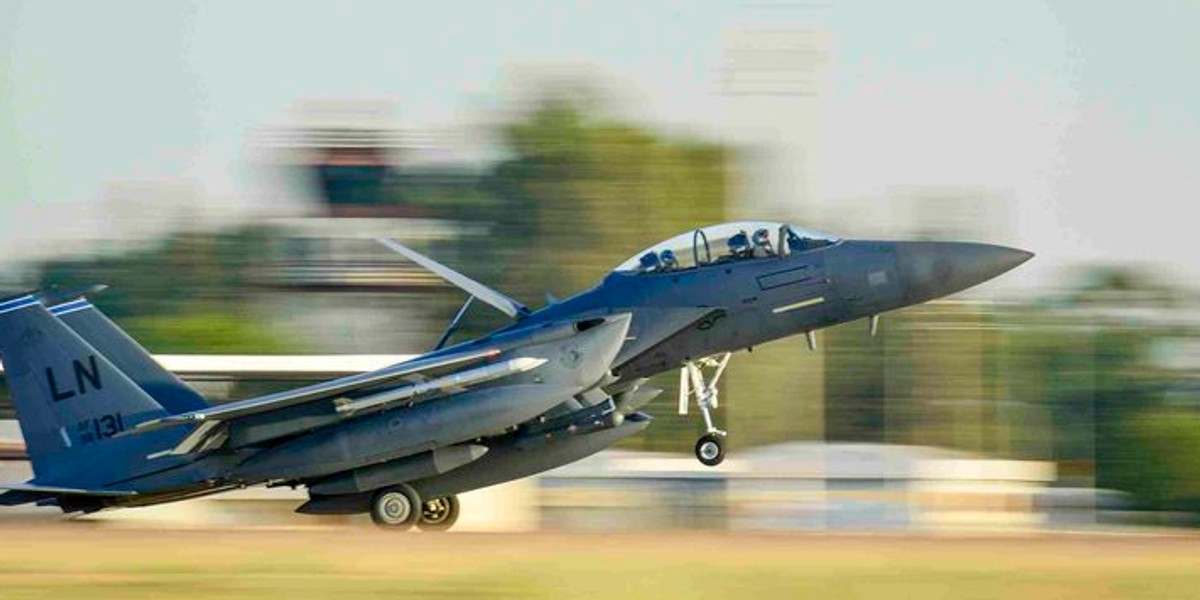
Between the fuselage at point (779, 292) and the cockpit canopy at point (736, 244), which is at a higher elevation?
the cockpit canopy at point (736, 244)

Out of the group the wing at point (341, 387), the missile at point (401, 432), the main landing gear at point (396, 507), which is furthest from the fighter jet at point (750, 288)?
the main landing gear at point (396, 507)

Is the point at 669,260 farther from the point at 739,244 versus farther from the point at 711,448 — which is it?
the point at 711,448

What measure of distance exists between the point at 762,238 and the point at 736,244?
28 cm

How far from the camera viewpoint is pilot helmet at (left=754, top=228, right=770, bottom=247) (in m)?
24.6

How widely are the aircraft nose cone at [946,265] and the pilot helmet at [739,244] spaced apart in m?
1.57

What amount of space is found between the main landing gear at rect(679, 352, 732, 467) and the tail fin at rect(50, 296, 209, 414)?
5.46 m

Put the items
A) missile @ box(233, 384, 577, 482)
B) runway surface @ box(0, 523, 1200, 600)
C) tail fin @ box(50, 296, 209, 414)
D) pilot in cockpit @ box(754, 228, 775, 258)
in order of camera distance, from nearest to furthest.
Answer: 1. runway surface @ box(0, 523, 1200, 600)
2. missile @ box(233, 384, 577, 482)
3. pilot in cockpit @ box(754, 228, 775, 258)
4. tail fin @ box(50, 296, 209, 414)

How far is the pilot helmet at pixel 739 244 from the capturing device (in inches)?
968

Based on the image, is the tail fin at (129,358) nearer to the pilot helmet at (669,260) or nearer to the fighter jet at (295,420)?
the fighter jet at (295,420)

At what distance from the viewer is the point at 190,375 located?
110ft

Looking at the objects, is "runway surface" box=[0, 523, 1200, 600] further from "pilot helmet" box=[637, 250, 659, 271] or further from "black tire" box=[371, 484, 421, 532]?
"pilot helmet" box=[637, 250, 659, 271]

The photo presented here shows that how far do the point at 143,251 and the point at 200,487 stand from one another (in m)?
66.0

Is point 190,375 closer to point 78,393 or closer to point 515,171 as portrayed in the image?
point 78,393

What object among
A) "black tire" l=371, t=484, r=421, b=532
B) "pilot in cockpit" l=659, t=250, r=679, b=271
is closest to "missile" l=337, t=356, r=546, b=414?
"black tire" l=371, t=484, r=421, b=532
